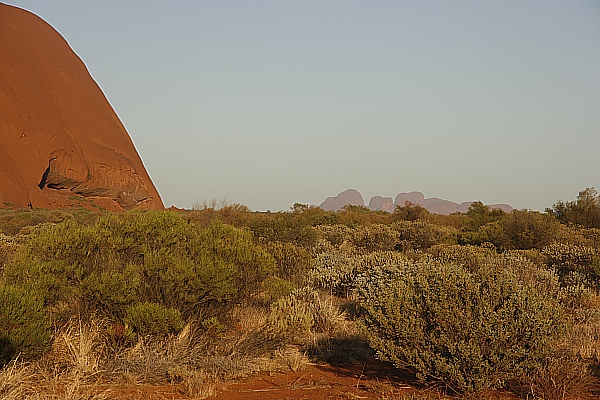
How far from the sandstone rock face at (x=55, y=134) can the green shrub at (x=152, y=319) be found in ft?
123

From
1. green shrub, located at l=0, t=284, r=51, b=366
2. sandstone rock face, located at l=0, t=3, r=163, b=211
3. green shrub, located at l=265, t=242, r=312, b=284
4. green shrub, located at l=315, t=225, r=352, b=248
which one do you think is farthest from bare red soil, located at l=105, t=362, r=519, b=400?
sandstone rock face, located at l=0, t=3, r=163, b=211

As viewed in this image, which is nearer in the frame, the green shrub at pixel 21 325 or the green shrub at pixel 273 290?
the green shrub at pixel 21 325

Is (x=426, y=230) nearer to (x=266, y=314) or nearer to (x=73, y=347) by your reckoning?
(x=266, y=314)

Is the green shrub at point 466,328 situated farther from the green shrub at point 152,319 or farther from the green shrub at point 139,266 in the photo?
the green shrub at point 152,319

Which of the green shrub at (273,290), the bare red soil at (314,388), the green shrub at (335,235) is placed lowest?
the bare red soil at (314,388)

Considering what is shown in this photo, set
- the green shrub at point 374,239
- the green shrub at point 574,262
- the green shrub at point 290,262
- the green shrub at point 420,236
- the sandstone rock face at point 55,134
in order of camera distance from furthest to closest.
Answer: the sandstone rock face at point 55,134, the green shrub at point 420,236, the green shrub at point 374,239, the green shrub at point 574,262, the green shrub at point 290,262

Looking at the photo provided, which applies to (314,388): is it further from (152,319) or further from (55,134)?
(55,134)

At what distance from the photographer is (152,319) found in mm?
7188

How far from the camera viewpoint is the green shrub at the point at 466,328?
19.5 feet

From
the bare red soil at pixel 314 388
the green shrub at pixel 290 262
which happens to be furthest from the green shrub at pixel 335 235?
the bare red soil at pixel 314 388

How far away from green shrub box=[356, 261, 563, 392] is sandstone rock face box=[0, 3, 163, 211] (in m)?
39.9

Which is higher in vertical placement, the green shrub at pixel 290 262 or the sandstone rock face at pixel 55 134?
the sandstone rock face at pixel 55 134

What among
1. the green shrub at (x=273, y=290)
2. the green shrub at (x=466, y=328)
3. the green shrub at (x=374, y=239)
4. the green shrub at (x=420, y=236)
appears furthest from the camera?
the green shrub at (x=420, y=236)

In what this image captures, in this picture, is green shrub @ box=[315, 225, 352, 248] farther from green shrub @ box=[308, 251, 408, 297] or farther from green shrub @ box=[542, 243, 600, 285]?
green shrub @ box=[542, 243, 600, 285]
